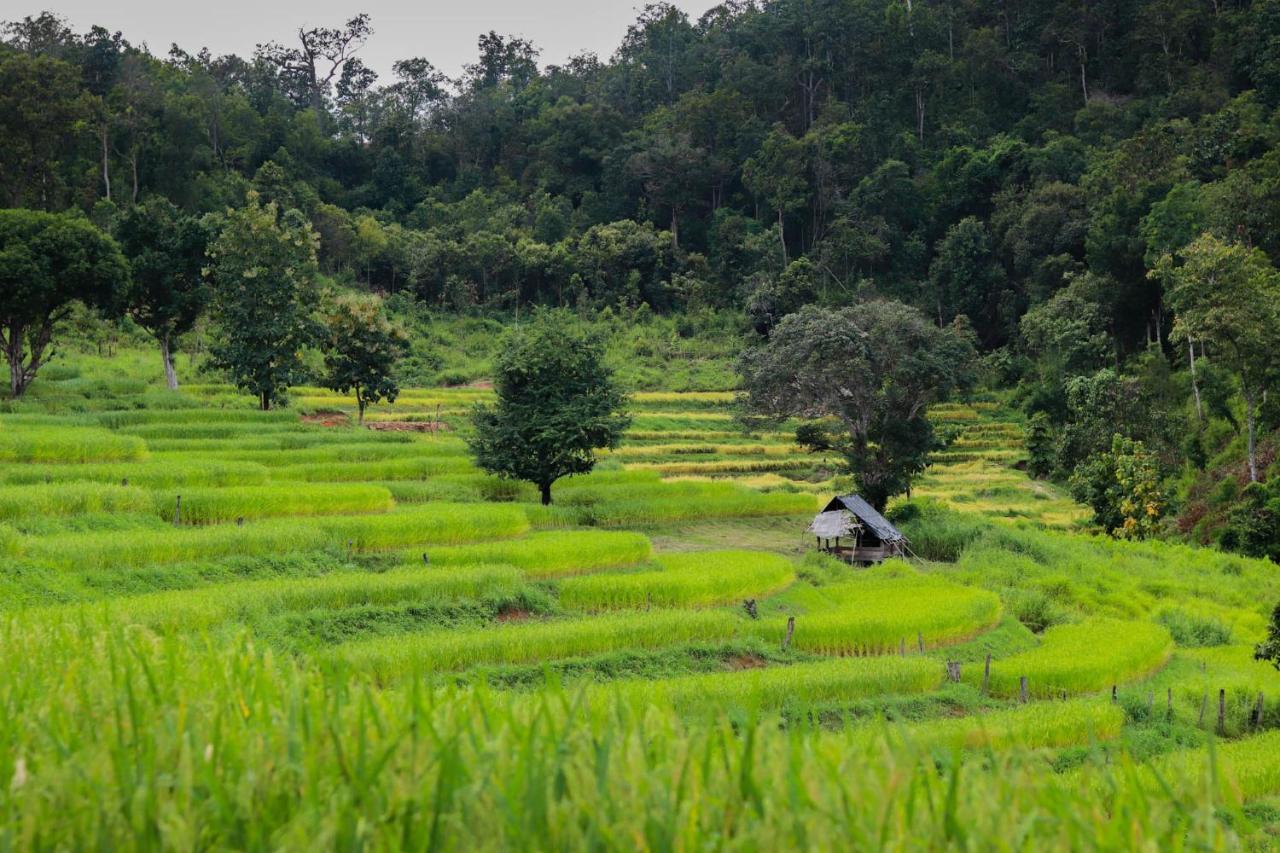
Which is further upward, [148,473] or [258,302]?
[258,302]

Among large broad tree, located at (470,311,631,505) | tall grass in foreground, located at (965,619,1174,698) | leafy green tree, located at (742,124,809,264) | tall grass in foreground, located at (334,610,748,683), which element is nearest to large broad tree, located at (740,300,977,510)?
large broad tree, located at (470,311,631,505)

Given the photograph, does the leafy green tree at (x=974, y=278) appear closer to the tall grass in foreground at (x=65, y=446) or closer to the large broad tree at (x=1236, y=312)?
the large broad tree at (x=1236, y=312)

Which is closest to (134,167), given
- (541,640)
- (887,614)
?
(541,640)

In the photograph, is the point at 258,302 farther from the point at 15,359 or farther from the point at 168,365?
the point at 15,359

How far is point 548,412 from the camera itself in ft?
90.2

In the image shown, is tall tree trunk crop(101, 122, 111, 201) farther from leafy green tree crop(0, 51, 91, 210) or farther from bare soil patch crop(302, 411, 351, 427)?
bare soil patch crop(302, 411, 351, 427)

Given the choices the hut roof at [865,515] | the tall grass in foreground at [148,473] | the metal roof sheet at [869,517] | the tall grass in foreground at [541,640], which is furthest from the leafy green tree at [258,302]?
the tall grass in foreground at [541,640]

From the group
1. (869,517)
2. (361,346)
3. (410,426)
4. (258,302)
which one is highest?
(258,302)

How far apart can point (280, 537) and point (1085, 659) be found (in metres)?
14.4

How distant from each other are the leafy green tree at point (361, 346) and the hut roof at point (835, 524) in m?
16.0

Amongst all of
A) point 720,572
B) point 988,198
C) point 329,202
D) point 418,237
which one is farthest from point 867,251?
point 720,572

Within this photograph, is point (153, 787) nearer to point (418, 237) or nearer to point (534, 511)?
point (534, 511)

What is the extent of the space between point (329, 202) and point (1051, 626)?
58.8 m

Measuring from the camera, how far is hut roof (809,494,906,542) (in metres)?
27.0
